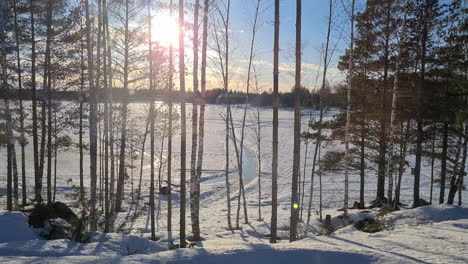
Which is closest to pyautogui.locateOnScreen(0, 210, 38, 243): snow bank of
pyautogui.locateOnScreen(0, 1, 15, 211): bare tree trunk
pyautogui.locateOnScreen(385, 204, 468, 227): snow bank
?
pyautogui.locateOnScreen(0, 1, 15, 211): bare tree trunk

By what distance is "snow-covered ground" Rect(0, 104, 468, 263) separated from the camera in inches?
217

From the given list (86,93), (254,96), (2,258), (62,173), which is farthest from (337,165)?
(62,173)

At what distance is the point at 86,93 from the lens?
13.4m

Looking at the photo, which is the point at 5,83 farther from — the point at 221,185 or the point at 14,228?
the point at 221,185

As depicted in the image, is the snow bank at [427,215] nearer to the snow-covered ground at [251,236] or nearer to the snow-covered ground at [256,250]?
the snow-covered ground at [251,236]

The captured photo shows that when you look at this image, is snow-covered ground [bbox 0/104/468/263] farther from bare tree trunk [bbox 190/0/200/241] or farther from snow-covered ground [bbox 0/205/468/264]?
bare tree trunk [bbox 190/0/200/241]

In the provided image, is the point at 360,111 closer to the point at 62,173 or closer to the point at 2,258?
the point at 2,258

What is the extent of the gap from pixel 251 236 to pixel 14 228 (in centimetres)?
957

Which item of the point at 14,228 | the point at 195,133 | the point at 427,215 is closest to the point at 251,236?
the point at 195,133

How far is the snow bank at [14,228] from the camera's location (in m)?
7.24

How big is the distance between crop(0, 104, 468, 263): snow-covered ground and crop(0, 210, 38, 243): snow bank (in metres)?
0.08

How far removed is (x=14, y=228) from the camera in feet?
24.6

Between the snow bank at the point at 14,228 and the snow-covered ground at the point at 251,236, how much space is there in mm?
76

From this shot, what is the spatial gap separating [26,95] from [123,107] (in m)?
3.95
